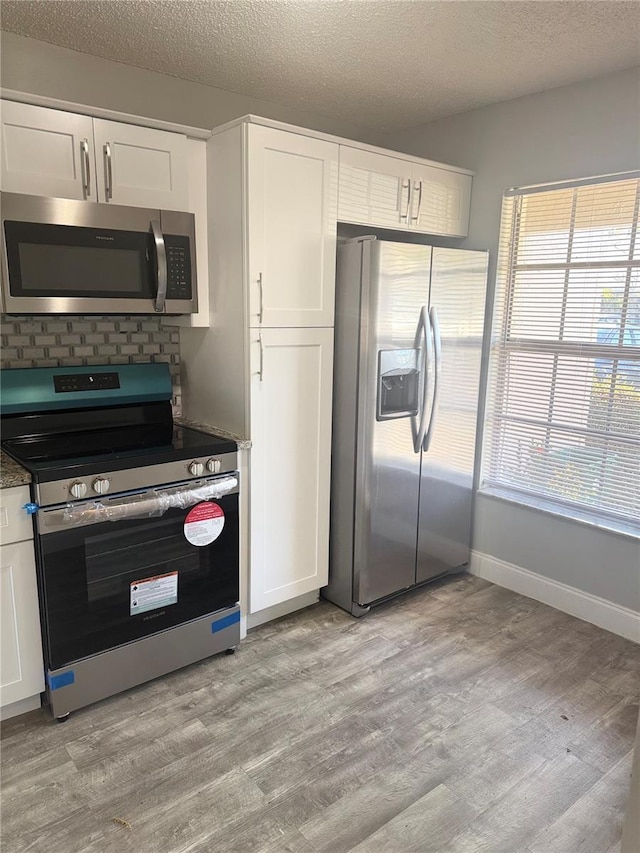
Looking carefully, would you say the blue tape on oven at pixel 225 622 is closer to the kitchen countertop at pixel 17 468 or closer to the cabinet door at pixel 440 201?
the kitchen countertop at pixel 17 468

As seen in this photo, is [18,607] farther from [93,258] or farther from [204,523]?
[93,258]

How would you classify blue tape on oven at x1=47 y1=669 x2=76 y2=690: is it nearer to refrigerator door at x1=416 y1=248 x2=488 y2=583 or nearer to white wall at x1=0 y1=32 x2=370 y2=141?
refrigerator door at x1=416 y1=248 x2=488 y2=583

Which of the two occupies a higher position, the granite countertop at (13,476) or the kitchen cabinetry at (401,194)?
the kitchen cabinetry at (401,194)

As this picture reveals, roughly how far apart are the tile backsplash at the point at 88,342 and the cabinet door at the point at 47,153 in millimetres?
505

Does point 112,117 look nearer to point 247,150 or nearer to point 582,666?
point 247,150

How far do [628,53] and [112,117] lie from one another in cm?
206

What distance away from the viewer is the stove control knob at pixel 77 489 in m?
2.04

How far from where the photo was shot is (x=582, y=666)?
256cm

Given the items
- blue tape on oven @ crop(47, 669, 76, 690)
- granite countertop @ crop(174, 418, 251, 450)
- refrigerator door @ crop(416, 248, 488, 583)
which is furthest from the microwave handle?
blue tape on oven @ crop(47, 669, 76, 690)

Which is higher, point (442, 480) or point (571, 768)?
point (442, 480)

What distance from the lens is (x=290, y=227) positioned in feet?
8.29

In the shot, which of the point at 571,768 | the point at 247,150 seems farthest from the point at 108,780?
the point at 247,150

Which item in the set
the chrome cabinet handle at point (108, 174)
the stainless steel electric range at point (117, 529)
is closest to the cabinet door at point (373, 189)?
the chrome cabinet handle at point (108, 174)

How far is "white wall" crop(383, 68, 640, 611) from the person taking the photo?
266 cm
